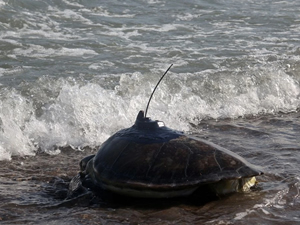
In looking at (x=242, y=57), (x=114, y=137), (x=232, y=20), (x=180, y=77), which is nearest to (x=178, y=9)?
(x=232, y=20)

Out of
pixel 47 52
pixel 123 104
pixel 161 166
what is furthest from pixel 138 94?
pixel 161 166

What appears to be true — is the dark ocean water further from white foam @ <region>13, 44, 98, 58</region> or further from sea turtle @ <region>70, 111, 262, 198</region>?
sea turtle @ <region>70, 111, 262, 198</region>

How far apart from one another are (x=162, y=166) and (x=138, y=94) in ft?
12.1

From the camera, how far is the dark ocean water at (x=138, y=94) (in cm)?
458

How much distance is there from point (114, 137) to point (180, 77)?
4.03 m

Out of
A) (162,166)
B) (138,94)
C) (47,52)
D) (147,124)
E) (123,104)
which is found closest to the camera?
(162,166)

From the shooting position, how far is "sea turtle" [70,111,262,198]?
440 cm

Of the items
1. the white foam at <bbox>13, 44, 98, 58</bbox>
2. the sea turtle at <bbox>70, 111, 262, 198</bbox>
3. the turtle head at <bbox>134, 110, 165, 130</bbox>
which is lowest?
the sea turtle at <bbox>70, 111, 262, 198</bbox>

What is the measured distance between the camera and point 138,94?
811cm

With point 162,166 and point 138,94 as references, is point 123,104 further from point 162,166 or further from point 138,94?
point 162,166

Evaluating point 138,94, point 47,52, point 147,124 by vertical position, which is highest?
point 47,52

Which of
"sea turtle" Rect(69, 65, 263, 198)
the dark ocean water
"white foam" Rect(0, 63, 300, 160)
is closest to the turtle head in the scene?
"sea turtle" Rect(69, 65, 263, 198)

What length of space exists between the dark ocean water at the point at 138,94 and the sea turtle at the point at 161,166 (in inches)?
5.7

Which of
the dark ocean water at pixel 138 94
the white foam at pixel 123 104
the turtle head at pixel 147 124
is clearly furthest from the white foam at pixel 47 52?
the turtle head at pixel 147 124
